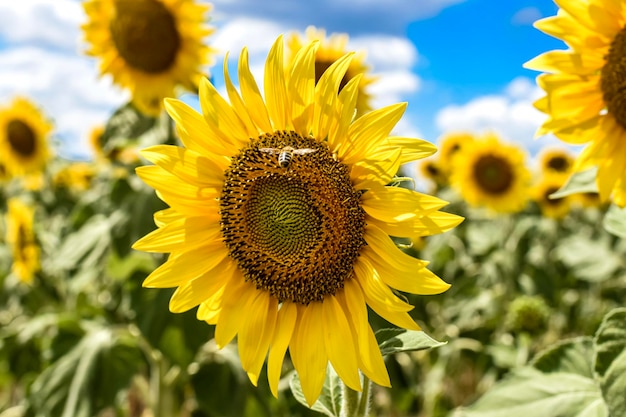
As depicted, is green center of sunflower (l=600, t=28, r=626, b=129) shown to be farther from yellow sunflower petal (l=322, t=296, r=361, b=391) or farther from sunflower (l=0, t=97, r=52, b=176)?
sunflower (l=0, t=97, r=52, b=176)

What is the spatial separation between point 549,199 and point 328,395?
208 inches

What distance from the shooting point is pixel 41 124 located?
24.5ft

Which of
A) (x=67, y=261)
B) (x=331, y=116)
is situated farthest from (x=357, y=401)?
(x=67, y=261)

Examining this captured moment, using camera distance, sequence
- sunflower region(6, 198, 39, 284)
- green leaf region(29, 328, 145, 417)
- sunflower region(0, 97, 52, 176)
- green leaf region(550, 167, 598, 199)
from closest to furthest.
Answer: green leaf region(550, 167, 598, 199), green leaf region(29, 328, 145, 417), sunflower region(6, 198, 39, 284), sunflower region(0, 97, 52, 176)

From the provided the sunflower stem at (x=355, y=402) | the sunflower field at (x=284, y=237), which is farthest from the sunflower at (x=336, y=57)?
the sunflower stem at (x=355, y=402)

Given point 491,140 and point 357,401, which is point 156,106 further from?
point 491,140

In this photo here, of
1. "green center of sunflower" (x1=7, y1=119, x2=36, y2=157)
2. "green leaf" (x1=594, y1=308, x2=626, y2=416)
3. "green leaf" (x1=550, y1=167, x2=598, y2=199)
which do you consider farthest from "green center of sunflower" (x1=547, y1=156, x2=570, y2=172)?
"green leaf" (x1=594, y1=308, x2=626, y2=416)

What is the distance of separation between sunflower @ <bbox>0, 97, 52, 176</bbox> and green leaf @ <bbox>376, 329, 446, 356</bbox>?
255 inches

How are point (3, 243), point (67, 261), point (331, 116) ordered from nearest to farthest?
1. point (331, 116)
2. point (67, 261)
3. point (3, 243)

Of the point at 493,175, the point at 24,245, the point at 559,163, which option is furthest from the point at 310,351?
the point at 559,163

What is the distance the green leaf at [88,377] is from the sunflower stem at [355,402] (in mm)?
2118

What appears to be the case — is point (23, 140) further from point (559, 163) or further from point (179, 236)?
point (179, 236)

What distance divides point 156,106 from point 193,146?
2.34 m

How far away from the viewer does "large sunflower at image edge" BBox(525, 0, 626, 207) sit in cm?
217
